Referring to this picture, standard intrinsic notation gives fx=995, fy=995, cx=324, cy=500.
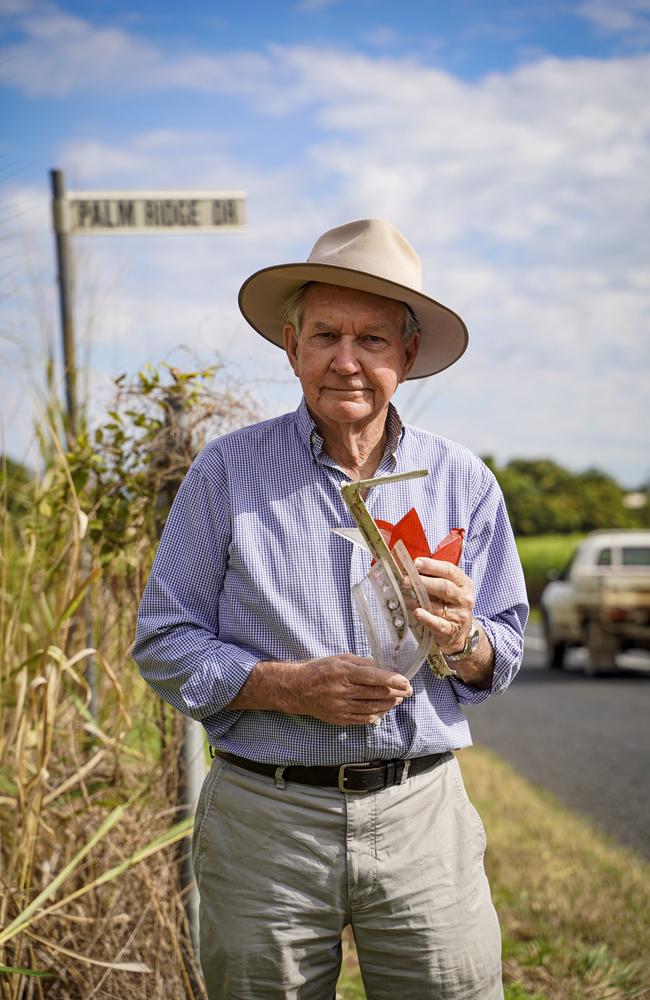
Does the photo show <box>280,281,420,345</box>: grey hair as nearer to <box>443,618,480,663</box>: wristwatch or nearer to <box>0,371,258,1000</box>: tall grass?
<box>443,618,480,663</box>: wristwatch

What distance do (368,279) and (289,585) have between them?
1.97 ft

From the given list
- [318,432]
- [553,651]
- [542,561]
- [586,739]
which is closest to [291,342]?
[318,432]

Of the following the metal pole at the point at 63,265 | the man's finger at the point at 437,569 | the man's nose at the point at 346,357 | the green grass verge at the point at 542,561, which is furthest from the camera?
the green grass verge at the point at 542,561

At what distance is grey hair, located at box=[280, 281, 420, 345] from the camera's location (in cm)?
204

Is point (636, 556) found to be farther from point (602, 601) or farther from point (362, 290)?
point (362, 290)

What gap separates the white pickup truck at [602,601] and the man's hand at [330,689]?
1009 centimetres

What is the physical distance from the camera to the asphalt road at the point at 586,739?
5707 millimetres

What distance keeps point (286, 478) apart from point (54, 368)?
60.1 inches

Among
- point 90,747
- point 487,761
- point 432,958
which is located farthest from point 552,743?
point 432,958

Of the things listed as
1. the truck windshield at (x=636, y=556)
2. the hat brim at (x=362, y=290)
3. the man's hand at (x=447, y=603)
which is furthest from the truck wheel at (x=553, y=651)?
the man's hand at (x=447, y=603)

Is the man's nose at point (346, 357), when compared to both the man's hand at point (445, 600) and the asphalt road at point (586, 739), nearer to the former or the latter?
the man's hand at point (445, 600)

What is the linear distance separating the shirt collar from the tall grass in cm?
81

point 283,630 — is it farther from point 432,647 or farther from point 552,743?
point 552,743

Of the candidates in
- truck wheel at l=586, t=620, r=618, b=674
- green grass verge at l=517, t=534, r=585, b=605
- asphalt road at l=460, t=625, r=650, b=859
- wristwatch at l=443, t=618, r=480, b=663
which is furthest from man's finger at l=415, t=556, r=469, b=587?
green grass verge at l=517, t=534, r=585, b=605
